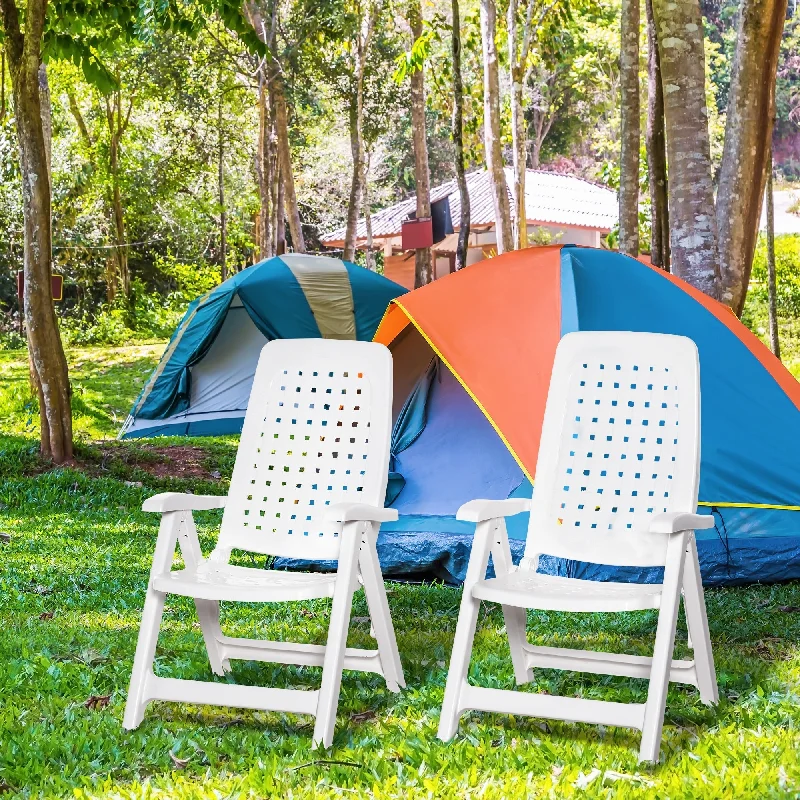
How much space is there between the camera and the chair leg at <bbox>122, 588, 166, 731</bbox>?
334 cm

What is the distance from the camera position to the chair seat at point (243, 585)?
323 cm

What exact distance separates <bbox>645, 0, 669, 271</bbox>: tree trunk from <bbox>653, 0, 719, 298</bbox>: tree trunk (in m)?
1.41

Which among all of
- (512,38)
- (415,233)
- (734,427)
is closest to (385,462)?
(734,427)

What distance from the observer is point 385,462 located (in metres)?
3.77

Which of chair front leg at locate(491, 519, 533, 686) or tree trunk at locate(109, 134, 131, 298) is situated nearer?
chair front leg at locate(491, 519, 533, 686)

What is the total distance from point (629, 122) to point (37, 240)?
16.3ft

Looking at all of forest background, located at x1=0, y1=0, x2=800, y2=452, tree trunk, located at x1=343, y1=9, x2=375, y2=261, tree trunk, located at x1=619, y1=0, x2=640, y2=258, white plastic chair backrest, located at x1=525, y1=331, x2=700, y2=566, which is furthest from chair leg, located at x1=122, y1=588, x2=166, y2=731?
tree trunk, located at x1=343, y1=9, x2=375, y2=261

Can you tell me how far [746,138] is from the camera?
6719 millimetres

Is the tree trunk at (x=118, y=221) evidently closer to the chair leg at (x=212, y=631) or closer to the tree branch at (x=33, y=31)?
the tree branch at (x=33, y=31)

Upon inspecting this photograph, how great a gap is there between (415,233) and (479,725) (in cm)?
1379

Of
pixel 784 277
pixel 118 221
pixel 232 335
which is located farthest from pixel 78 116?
pixel 784 277

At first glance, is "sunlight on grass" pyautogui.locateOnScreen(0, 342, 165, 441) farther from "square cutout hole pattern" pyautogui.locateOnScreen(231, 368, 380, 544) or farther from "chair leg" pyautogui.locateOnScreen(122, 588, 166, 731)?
"chair leg" pyautogui.locateOnScreen(122, 588, 166, 731)

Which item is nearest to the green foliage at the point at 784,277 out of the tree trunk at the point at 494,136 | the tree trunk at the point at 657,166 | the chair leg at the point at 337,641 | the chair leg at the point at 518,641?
the tree trunk at the point at 494,136

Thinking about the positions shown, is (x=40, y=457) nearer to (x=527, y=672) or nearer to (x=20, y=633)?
(x=20, y=633)
